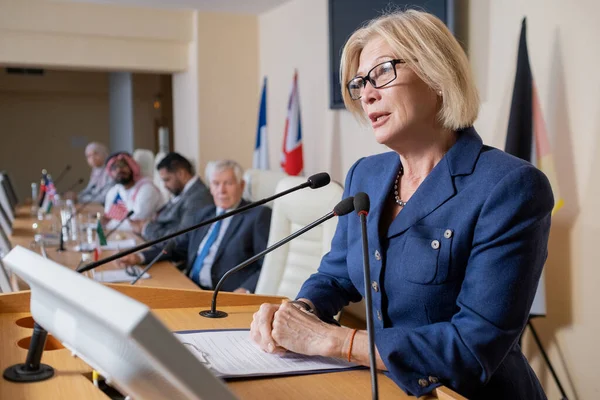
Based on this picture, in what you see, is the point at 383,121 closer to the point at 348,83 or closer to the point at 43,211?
the point at 348,83

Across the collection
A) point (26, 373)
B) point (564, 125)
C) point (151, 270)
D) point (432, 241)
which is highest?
point (564, 125)

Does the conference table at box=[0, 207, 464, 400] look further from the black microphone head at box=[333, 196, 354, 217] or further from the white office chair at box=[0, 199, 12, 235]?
the white office chair at box=[0, 199, 12, 235]

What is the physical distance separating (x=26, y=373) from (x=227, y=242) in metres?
2.57

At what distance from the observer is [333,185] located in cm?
286

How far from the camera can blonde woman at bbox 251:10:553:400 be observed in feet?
3.99

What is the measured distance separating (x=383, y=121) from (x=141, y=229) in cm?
408

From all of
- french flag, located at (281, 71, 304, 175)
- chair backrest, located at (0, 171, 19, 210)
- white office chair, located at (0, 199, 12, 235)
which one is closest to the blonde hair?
white office chair, located at (0, 199, 12, 235)

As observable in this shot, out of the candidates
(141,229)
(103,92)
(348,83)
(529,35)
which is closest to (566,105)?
(529,35)

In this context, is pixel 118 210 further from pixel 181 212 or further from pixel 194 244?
pixel 194 244

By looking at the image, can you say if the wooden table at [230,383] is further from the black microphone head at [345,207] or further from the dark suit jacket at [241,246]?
the dark suit jacket at [241,246]

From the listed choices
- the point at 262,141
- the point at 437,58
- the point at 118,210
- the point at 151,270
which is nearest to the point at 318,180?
the point at 437,58

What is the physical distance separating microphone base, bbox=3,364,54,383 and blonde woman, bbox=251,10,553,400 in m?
0.42

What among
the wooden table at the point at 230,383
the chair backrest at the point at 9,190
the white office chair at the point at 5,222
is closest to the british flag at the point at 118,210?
the white office chair at the point at 5,222

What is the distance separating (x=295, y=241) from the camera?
316 cm
